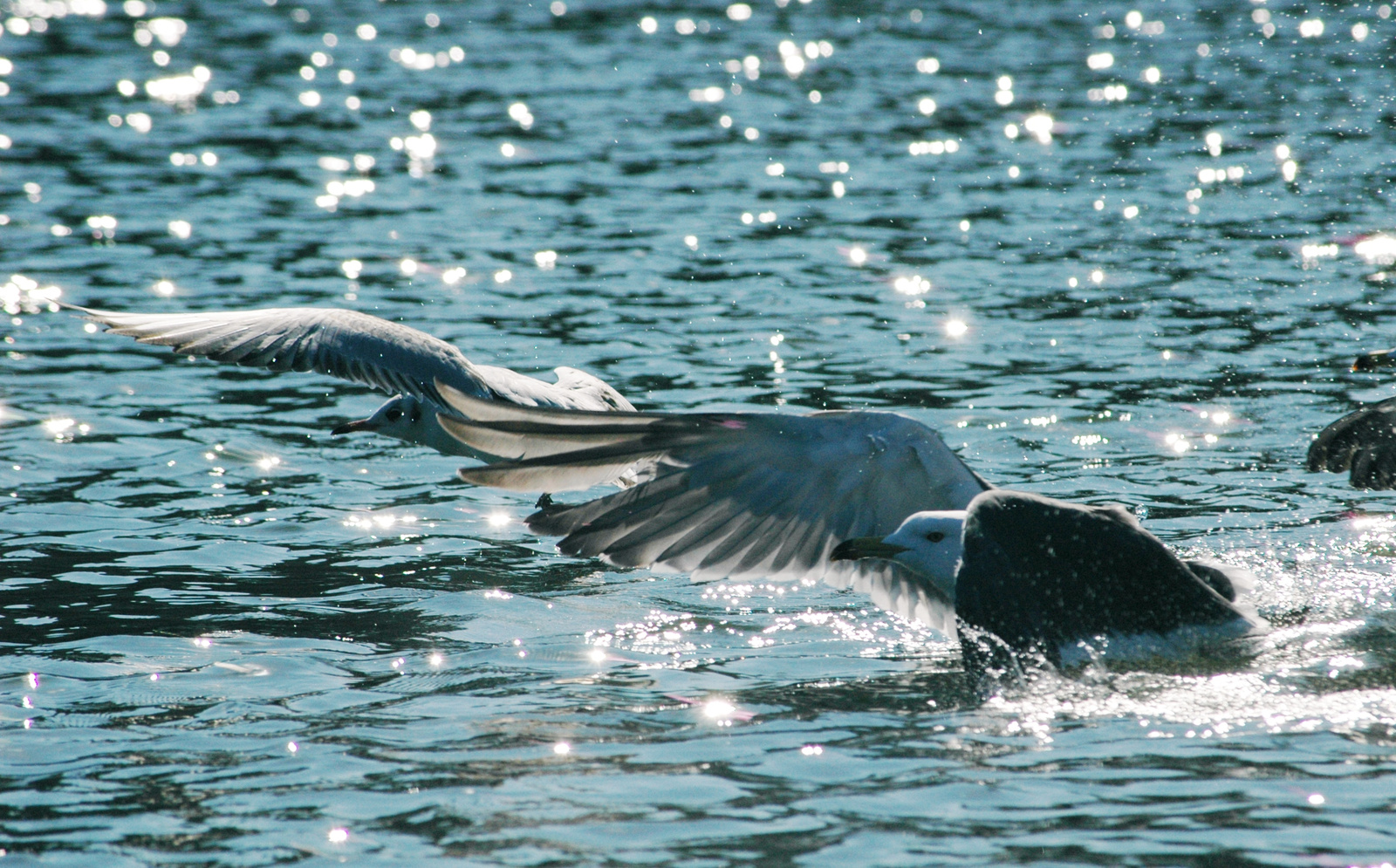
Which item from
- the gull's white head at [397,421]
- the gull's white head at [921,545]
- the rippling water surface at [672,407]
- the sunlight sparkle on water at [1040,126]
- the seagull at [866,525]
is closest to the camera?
the rippling water surface at [672,407]

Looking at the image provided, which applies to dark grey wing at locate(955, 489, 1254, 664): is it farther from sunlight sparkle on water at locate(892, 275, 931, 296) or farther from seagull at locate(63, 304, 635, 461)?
A: sunlight sparkle on water at locate(892, 275, 931, 296)

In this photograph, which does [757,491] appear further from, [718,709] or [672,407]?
[672,407]

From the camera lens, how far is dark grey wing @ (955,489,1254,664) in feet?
22.9

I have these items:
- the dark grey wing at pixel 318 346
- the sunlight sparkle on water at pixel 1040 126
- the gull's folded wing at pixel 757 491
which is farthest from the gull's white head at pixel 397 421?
the sunlight sparkle on water at pixel 1040 126

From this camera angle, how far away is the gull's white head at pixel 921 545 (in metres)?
7.25

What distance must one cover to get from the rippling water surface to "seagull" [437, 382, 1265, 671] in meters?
0.26

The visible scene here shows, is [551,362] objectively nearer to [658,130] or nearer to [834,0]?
[658,130]

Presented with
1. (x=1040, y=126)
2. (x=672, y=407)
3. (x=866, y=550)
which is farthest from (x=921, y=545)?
(x=1040, y=126)

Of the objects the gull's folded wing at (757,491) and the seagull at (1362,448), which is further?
the seagull at (1362,448)

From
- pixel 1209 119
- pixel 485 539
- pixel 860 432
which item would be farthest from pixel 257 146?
pixel 860 432

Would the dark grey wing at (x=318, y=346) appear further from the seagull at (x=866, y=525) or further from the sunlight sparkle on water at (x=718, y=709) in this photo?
the sunlight sparkle on water at (x=718, y=709)

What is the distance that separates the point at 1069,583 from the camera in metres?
7.07

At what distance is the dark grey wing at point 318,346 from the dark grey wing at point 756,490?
224 cm

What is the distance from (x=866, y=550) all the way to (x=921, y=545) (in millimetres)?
240
